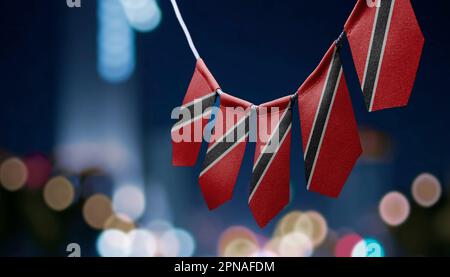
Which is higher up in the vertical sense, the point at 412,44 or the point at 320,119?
the point at 412,44

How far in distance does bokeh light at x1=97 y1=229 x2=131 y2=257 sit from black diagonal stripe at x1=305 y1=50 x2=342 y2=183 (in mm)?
737

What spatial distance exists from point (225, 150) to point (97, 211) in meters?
0.62

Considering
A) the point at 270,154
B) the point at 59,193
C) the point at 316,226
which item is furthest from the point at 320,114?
the point at 59,193

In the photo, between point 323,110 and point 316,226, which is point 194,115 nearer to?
point 323,110

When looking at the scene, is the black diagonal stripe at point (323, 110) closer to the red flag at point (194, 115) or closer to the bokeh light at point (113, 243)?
the red flag at point (194, 115)

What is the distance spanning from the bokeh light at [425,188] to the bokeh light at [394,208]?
4 cm

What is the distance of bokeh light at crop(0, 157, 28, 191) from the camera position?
1.53 meters

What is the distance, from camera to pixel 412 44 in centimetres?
86

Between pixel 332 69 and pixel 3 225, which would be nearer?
pixel 332 69

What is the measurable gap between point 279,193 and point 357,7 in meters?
0.43

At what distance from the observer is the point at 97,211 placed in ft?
5.02
